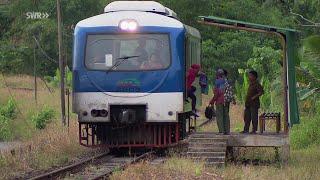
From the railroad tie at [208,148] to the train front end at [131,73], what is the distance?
3.75ft

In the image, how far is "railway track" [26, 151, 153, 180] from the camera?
12.4 metres

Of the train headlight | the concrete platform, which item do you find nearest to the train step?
the concrete platform

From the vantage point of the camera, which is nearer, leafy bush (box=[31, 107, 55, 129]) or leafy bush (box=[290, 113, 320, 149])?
leafy bush (box=[290, 113, 320, 149])

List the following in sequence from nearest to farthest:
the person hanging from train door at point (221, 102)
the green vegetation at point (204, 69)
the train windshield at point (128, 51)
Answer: the green vegetation at point (204, 69) < the person hanging from train door at point (221, 102) < the train windshield at point (128, 51)

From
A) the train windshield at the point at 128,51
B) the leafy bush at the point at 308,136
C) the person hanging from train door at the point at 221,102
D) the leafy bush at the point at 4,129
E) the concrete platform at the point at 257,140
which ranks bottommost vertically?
the leafy bush at the point at 4,129

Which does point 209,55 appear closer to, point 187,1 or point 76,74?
point 187,1

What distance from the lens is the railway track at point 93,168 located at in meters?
12.4

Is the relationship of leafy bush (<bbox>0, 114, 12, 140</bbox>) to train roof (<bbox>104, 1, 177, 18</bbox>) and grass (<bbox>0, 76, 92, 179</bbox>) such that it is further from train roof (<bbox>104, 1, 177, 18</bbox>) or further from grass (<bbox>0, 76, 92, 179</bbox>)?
train roof (<bbox>104, 1, 177, 18</bbox>)

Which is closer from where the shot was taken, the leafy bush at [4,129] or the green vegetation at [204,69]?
the green vegetation at [204,69]

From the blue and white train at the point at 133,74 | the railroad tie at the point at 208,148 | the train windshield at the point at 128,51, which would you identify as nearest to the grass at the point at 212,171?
the railroad tie at the point at 208,148

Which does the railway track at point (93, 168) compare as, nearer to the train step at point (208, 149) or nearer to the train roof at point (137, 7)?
the train step at point (208, 149)

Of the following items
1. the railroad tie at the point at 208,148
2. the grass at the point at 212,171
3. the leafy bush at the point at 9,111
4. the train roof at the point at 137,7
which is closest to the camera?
the grass at the point at 212,171

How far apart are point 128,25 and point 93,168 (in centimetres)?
362

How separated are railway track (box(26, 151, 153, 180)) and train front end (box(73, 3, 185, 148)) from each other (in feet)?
1.93
